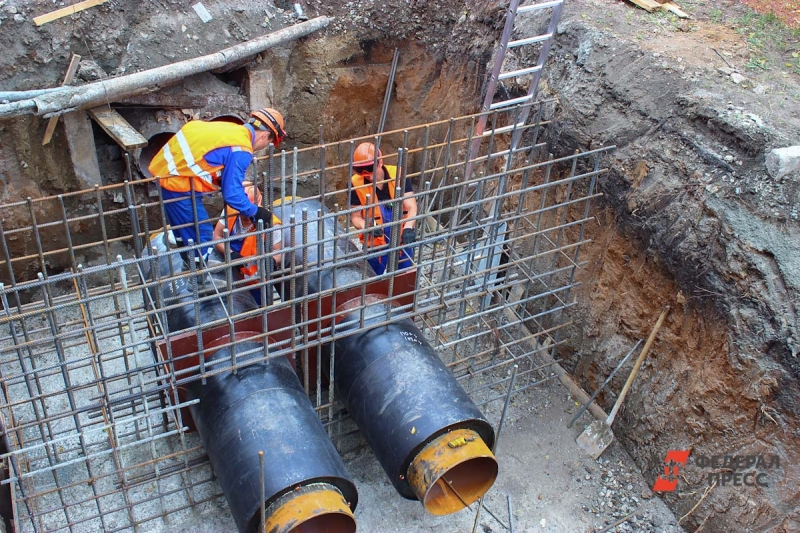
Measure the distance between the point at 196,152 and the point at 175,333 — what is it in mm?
1694

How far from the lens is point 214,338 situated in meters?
4.41

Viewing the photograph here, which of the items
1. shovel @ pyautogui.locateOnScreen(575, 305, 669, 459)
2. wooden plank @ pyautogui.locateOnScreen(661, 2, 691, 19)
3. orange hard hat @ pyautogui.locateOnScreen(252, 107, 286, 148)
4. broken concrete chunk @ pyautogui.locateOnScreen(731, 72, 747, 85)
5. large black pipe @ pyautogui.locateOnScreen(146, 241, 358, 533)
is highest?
wooden plank @ pyautogui.locateOnScreen(661, 2, 691, 19)

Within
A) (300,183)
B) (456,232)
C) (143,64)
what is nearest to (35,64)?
(143,64)

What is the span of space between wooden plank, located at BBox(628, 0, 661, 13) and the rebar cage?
1722 millimetres

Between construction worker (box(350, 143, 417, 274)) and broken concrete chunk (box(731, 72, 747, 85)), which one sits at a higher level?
broken concrete chunk (box(731, 72, 747, 85))

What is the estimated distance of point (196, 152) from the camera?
5074 mm

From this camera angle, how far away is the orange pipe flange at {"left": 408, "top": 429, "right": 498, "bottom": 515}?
4168 mm

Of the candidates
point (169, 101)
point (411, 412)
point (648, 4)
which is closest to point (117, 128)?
point (169, 101)

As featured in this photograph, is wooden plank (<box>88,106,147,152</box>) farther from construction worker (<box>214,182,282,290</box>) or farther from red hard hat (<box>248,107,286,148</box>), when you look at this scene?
red hard hat (<box>248,107,286,148</box>)

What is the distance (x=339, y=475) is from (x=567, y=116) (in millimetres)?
3535

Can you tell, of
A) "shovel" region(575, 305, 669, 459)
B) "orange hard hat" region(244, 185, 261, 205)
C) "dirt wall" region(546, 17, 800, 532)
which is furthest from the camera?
"shovel" region(575, 305, 669, 459)

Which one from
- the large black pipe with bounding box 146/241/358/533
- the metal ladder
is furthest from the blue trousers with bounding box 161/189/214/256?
the metal ladder

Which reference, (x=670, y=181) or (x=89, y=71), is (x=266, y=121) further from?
(x=670, y=181)

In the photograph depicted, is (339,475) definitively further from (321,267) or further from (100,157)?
(100,157)
